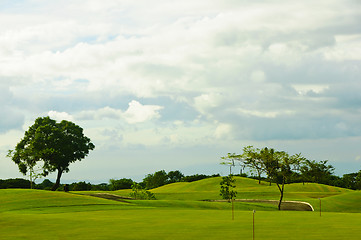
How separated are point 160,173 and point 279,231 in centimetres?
13752

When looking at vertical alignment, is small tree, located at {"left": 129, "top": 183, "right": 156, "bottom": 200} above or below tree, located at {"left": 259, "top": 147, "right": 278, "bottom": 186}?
below

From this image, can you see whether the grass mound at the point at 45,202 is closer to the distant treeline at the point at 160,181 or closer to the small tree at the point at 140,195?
the small tree at the point at 140,195

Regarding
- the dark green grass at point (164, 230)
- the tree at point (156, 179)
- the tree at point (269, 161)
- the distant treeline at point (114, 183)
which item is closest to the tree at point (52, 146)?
the distant treeline at point (114, 183)

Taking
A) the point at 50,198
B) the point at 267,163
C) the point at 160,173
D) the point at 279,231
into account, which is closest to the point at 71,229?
the point at 279,231

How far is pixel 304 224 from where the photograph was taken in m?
32.1

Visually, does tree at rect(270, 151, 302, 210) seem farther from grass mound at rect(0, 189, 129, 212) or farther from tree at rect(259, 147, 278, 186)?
grass mound at rect(0, 189, 129, 212)

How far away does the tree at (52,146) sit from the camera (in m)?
84.8

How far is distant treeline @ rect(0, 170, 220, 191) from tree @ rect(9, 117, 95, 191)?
8.17m

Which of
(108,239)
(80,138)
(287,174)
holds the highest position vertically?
(80,138)

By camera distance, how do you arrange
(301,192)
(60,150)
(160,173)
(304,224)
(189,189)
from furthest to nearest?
(160,173), (189,189), (301,192), (60,150), (304,224)

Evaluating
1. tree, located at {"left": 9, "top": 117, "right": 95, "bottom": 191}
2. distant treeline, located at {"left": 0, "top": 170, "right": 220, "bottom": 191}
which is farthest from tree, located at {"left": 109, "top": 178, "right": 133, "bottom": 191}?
tree, located at {"left": 9, "top": 117, "right": 95, "bottom": 191}

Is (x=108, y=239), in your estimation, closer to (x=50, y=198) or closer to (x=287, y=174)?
(x=50, y=198)

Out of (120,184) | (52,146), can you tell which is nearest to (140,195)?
(52,146)

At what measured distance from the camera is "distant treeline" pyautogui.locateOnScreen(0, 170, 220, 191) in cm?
9469
